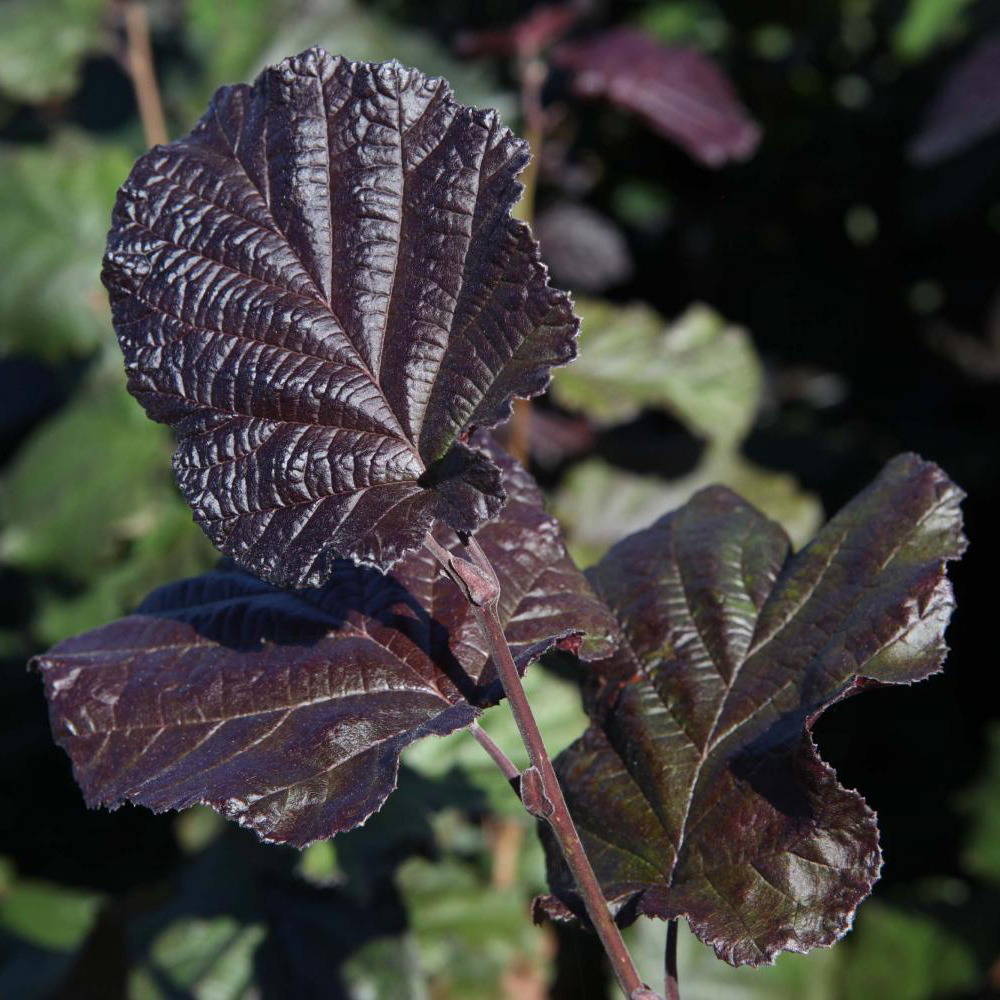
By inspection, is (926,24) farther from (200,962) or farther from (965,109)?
(200,962)

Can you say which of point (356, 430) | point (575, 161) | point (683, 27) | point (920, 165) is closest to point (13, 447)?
point (575, 161)

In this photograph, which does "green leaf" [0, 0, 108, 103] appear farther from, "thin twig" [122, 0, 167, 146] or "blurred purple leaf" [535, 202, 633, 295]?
"blurred purple leaf" [535, 202, 633, 295]

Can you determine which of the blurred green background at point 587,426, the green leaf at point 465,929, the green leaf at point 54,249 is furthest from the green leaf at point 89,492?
the green leaf at point 465,929

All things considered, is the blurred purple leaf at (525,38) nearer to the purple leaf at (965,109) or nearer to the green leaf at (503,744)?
the purple leaf at (965,109)

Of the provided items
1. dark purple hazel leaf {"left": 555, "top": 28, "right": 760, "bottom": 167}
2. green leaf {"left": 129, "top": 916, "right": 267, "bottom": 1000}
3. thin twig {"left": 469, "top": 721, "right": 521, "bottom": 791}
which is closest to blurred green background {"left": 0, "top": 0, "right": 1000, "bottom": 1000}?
green leaf {"left": 129, "top": 916, "right": 267, "bottom": 1000}

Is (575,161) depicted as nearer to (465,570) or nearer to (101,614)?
(101,614)
